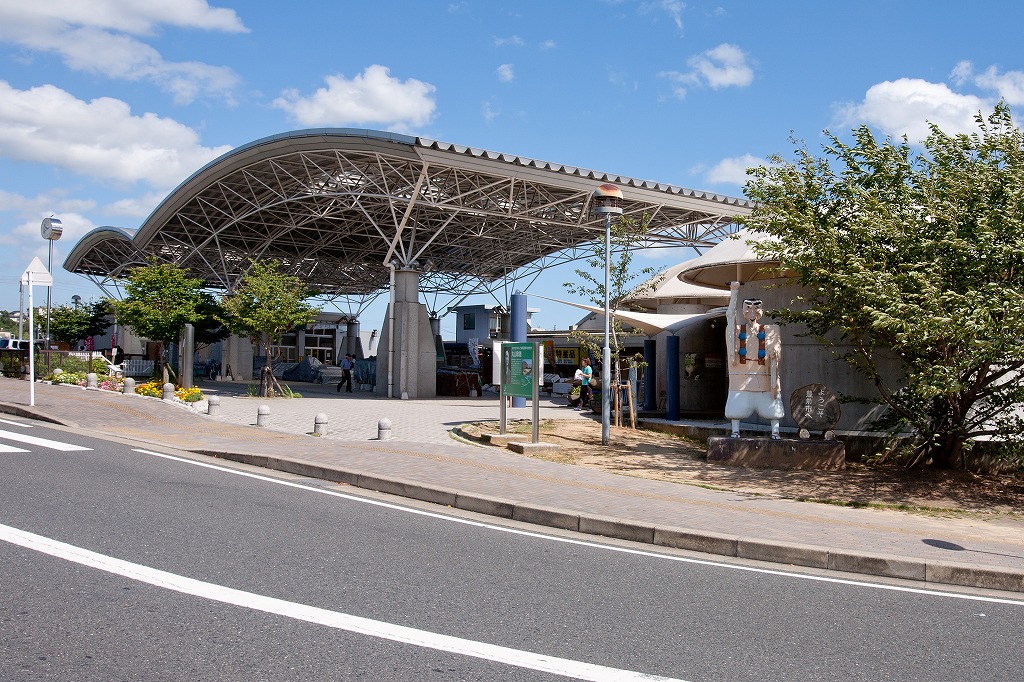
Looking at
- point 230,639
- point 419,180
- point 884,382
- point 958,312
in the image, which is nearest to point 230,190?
point 419,180

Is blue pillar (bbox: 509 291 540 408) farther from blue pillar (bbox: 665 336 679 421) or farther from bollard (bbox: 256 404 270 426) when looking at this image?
bollard (bbox: 256 404 270 426)

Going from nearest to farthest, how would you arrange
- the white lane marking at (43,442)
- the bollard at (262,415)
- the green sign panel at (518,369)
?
the white lane marking at (43,442) < the green sign panel at (518,369) < the bollard at (262,415)

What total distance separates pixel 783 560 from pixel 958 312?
4.89 meters

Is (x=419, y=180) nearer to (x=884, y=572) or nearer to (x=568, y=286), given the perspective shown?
(x=568, y=286)

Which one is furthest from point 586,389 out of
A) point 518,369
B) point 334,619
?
point 334,619

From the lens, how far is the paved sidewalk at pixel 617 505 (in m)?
7.58

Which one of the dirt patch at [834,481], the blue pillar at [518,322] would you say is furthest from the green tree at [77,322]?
the dirt patch at [834,481]

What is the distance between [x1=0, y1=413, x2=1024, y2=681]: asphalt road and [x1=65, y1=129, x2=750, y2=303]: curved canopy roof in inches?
884

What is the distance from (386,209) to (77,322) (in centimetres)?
3198

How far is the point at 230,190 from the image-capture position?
38.2 m

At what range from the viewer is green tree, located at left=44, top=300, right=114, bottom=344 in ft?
196

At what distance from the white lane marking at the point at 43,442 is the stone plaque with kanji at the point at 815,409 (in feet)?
38.6

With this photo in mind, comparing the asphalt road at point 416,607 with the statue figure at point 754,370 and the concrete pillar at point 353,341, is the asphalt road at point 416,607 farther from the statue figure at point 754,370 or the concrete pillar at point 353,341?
the concrete pillar at point 353,341

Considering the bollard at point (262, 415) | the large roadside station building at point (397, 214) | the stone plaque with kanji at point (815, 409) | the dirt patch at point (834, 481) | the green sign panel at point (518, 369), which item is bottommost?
the dirt patch at point (834, 481)
